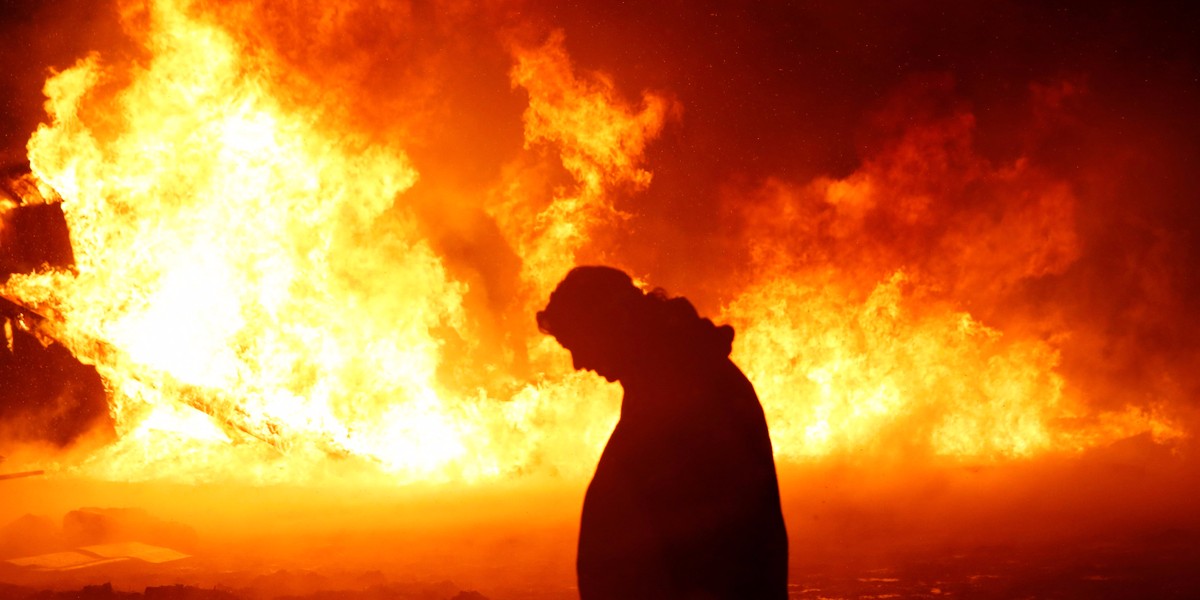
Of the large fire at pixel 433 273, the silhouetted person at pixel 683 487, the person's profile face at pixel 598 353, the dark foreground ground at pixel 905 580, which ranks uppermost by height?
the large fire at pixel 433 273

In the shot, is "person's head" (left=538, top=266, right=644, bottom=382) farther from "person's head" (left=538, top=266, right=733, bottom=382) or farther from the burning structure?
the burning structure

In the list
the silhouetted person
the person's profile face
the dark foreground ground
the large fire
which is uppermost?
the large fire

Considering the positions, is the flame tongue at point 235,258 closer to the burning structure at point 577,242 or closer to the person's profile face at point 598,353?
the burning structure at point 577,242

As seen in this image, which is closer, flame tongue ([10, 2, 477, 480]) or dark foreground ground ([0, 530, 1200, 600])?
dark foreground ground ([0, 530, 1200, 600])

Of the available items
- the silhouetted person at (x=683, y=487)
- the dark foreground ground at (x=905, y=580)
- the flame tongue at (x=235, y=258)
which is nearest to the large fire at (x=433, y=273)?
the flame tongue at (x=235, y=258)

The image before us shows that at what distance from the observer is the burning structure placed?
490 inches

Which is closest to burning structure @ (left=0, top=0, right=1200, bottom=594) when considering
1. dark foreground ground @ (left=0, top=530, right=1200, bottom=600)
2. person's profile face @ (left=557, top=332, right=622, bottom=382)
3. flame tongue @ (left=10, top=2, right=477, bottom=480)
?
flame tongue @ (left=10, top=2, right=477, bottom=480)

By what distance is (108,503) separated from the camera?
1227 centimetres

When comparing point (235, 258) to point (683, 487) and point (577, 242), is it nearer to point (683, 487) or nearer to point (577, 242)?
point (577, 242)

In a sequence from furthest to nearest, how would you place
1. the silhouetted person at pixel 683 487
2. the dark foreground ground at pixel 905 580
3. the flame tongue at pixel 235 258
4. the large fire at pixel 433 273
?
the large fire at pixel 433 273 < the flame tongue at pixel 235 258 < the dark foreground ground at pixel 905 580 < the silhouetted person at pixel 683 487

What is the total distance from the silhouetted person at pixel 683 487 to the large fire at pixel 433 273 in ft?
34.9

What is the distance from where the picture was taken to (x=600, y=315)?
9.68 ft

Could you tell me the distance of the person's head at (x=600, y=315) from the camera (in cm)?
292

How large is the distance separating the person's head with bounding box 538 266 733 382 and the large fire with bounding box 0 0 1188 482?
10.4m
